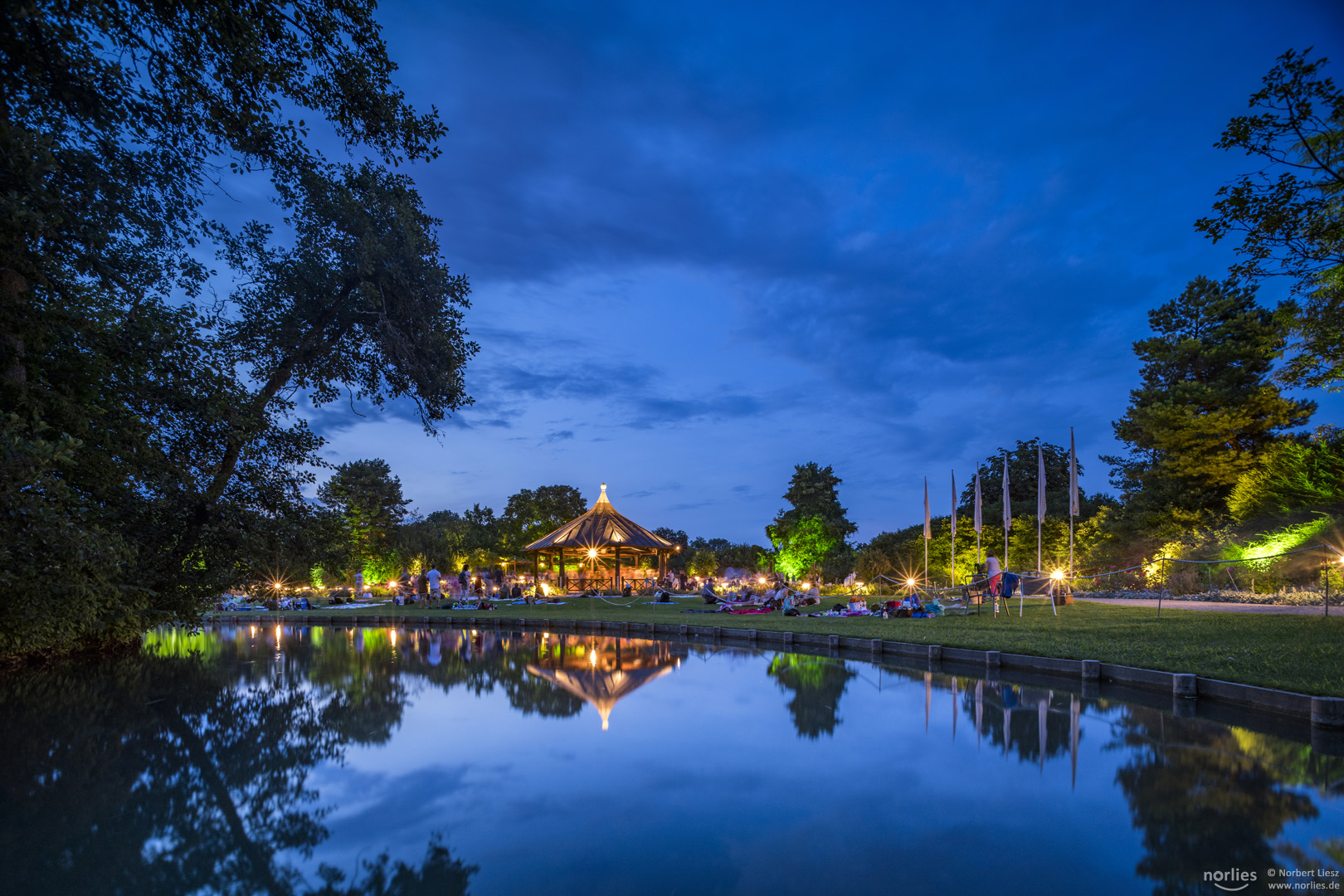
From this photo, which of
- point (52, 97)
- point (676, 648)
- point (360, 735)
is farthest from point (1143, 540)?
point (52, 97)

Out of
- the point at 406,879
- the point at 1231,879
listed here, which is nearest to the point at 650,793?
the point at 406,879

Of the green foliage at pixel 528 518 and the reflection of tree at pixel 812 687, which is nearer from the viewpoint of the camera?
the reflection of tree at pixel 812 687

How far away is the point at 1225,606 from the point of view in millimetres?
14039

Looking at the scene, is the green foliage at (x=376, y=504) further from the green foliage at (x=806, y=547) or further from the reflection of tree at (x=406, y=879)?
the reflection of tree at (x=406, y=879)

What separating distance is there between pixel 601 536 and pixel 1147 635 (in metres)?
23.1

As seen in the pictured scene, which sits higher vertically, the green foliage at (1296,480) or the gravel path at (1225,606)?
the green foliage at (1296,480)

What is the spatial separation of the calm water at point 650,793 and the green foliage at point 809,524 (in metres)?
27.0

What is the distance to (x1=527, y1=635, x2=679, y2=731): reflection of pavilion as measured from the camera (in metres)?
9.30

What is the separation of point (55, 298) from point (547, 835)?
7.37 m

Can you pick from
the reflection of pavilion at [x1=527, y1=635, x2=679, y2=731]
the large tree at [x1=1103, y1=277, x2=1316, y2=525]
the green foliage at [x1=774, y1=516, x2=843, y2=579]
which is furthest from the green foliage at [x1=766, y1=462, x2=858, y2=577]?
the reflection of pavilion at [x1=527, y1=635, x2=679, y2=731]

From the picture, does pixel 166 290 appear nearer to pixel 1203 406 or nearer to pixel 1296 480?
pixel 1296 480

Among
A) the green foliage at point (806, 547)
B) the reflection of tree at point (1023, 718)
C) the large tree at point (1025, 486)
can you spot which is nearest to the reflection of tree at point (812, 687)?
the reflection of tree at point (1023, 718)

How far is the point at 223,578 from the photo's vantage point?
9516 millimetres

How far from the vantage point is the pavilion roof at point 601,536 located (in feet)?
101
